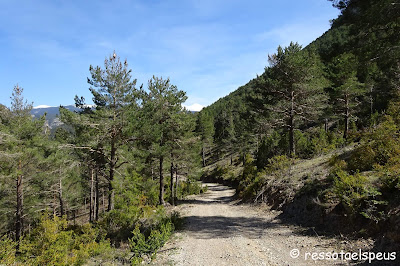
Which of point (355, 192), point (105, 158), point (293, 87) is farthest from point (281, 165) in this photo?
point (105, 158)

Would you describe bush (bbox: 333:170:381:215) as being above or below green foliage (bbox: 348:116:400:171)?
below

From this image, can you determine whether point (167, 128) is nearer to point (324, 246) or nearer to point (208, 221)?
point (208, 221)

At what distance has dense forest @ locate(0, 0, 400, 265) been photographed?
7293 mm

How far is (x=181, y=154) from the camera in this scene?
2102cm

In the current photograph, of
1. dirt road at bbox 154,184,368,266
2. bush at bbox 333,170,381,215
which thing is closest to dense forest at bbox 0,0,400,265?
bush at bbox 333,170,381,215

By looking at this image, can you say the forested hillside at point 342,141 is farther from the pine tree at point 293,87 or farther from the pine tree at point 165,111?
the pine tree at point 165,111

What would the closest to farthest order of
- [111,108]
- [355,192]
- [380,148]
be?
[355,192] → [380,148] → [111,108]

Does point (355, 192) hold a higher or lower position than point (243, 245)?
higher

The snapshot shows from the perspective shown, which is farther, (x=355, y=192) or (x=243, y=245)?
(x=243, y=245)

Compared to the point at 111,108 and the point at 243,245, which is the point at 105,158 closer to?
the point at 111,108

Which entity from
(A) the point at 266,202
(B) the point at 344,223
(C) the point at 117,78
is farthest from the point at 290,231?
(C) the point at 117,78

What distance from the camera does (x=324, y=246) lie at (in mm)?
6637

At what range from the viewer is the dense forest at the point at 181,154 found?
7.29 meters

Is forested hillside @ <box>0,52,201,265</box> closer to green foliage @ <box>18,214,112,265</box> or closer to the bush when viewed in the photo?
green foliage @ <box>18,214,112,265</box>
